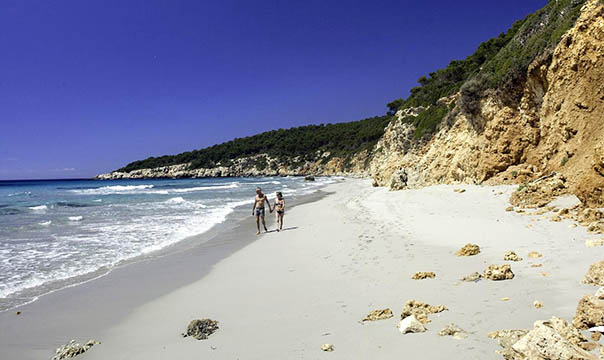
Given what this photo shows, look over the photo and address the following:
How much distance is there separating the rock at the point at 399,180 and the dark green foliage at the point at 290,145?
198ft

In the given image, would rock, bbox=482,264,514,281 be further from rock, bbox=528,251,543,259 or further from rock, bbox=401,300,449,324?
rock, bbox=401,300,449,324

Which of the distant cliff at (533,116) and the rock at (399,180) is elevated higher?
the distant cliff at (533,116)

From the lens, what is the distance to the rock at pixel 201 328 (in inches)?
162

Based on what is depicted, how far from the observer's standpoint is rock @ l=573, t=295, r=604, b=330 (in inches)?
114

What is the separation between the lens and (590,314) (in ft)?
9.70

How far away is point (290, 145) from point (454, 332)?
109466mm

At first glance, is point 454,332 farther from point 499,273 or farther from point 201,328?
point 201,328

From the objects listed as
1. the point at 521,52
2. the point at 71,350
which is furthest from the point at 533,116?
the point at 71,350

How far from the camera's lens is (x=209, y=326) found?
4.25m

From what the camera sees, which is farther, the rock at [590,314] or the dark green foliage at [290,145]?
the dark green foliage at [290,145]

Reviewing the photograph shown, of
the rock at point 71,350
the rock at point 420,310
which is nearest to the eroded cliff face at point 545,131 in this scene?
the rock at point 420,310

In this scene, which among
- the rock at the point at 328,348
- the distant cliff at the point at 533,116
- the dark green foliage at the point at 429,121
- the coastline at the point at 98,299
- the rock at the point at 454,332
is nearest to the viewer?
the rock at the point at 454,332

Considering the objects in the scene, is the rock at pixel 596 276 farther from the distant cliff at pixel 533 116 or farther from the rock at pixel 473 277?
the distant cliff at pixel 533 116

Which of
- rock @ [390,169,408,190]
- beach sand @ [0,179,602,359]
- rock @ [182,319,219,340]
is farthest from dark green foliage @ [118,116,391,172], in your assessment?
rock @ [182,319,219,340]
